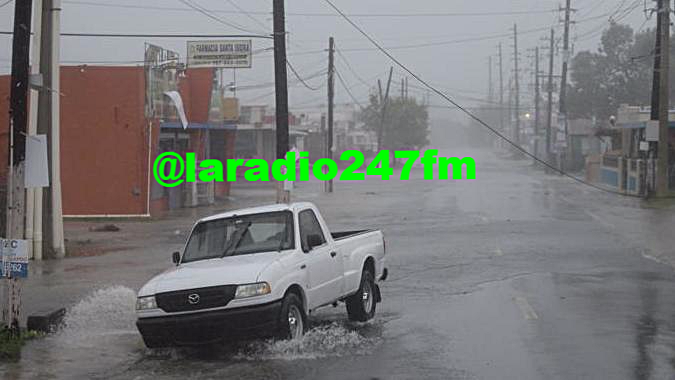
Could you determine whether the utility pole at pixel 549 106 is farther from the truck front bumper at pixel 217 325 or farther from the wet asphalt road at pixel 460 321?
the truck front bumper at pixel 217 325

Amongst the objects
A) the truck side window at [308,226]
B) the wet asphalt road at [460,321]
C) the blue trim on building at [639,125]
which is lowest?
the wet asphalt road at [460,321]

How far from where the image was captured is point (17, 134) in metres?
11.9

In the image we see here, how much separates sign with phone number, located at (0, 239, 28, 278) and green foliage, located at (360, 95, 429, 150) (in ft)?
307

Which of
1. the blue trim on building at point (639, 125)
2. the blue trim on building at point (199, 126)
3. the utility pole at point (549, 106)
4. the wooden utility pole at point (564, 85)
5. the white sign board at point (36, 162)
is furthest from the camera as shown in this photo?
the utility pole at point (549, 106)

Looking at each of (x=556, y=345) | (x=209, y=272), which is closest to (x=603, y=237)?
(x=556, y=345)

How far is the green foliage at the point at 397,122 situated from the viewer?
106750mm

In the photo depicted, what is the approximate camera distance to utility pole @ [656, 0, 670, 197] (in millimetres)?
39812

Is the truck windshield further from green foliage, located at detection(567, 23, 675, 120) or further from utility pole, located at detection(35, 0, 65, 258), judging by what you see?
green foliage, located at detection(567, 23, 675, 120)

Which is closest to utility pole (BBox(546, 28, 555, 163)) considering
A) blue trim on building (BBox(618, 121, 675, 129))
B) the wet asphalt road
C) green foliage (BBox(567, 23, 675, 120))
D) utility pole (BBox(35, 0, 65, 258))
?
green foliage (BBox(567, 23, 675, 120))

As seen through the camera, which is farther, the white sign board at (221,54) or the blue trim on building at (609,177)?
the blue trim on building at (609,177)

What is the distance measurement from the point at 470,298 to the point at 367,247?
7.39 feet

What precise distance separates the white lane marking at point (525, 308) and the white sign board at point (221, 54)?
70.2 feet

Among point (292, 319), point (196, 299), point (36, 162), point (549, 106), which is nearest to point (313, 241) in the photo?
point (292, 319)

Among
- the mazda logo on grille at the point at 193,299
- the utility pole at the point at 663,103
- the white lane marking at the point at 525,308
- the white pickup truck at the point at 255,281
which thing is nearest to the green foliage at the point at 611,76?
the utility pole at the point at 663,103
